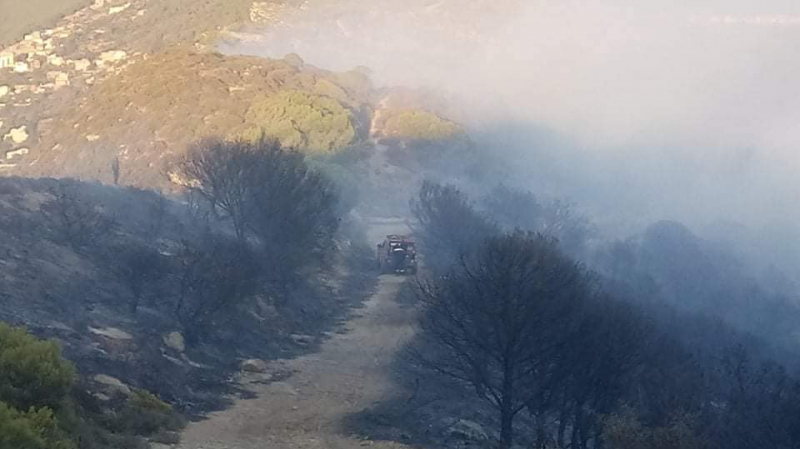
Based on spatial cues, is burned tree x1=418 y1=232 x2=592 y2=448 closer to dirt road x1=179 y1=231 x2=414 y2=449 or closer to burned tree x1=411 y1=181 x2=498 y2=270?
dirt road x1=179 y1=231 x2=414 y2=449

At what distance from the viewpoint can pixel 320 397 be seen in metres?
22.1

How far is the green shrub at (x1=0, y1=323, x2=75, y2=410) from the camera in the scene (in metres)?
11.9

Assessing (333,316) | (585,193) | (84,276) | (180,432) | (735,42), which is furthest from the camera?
(735,42)

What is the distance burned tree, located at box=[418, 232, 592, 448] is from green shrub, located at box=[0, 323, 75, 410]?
9.83m

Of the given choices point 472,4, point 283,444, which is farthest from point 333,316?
point 472,4

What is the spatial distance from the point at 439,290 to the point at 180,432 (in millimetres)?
7711

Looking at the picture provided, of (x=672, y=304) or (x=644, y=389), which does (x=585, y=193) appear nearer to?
(x=672, y=304)

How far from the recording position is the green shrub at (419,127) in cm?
7388

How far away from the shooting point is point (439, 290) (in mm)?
21938

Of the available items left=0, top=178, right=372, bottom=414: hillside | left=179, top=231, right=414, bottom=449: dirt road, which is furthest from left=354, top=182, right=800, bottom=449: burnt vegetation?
left=0, top=178, right=372, bottom=414: hillside

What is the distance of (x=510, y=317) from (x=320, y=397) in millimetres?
5760

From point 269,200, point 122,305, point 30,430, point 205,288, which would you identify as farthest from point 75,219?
point 30,430

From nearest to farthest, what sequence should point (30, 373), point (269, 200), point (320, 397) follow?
point (30, 373), point (320, 397), point (269, 200)

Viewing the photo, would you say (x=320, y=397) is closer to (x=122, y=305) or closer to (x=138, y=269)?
(x=122, y=305)
